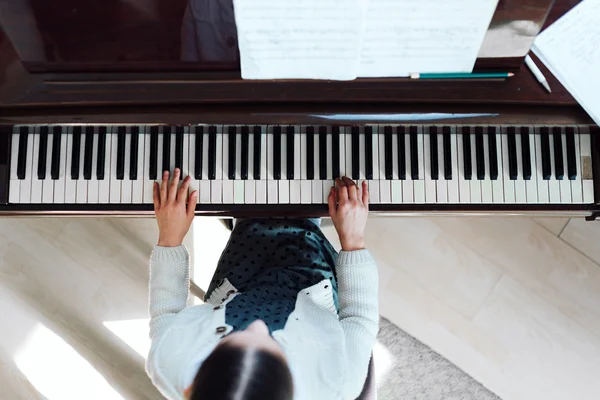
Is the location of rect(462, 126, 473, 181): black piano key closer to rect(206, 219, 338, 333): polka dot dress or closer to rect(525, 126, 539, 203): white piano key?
rect(525, 126, 539, 203): white piano key

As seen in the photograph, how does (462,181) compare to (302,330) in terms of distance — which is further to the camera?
(462,181)

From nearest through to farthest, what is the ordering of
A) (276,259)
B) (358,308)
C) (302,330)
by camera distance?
1. (302,330)
2. (358,308)
3. (276,259)

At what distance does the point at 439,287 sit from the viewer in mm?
1938

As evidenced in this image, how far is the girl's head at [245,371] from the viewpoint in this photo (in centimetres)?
93

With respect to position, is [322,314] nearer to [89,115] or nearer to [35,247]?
[89,115]

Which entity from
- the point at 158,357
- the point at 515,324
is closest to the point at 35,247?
the point at 158,357

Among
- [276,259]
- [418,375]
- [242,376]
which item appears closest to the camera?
[242,376]

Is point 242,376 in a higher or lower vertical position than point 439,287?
higher

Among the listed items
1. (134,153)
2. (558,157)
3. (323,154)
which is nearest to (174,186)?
(134,153)

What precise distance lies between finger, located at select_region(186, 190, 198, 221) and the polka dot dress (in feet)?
0.63

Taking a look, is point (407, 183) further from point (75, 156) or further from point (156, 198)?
point (75, 156)

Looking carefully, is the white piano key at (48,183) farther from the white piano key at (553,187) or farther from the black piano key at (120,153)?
the white piano key at (553,187)

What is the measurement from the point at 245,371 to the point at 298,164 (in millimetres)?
541

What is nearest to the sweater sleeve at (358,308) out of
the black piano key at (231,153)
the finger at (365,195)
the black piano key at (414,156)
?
the finger at (365,195)
